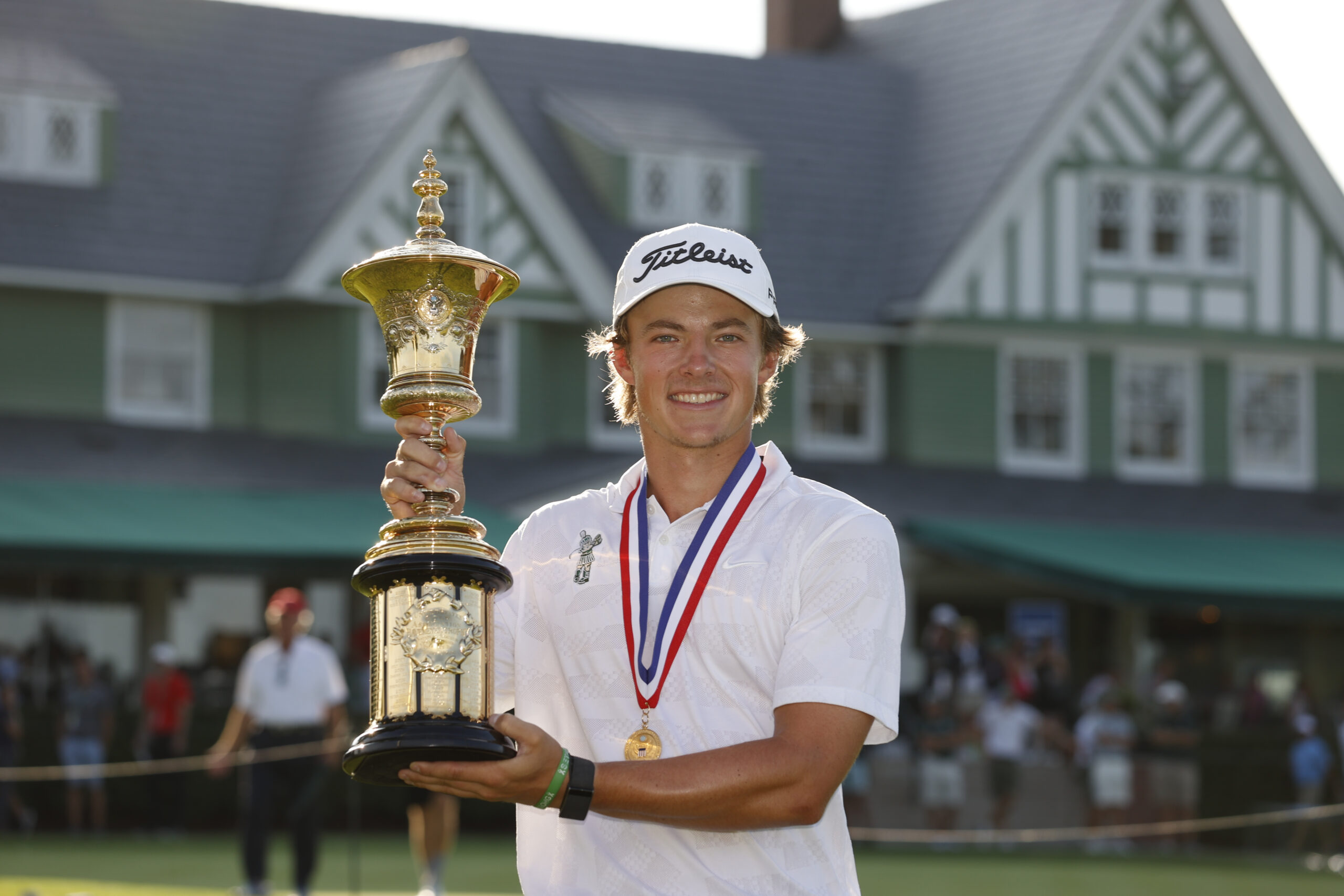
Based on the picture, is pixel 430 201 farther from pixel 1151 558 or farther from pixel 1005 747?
pixel 1151 558

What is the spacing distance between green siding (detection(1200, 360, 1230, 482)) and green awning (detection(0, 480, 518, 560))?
35.4 ft

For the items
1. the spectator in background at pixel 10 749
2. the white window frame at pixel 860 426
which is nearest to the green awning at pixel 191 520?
the spectator in background at pixel 10 749

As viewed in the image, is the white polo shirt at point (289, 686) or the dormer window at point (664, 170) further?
the dormer window at point (664, 170)

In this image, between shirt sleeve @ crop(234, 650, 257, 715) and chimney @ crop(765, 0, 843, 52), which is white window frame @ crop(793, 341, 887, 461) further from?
shirt sleeve @ crop(234, 650, 257, 715)

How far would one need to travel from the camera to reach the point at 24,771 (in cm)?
2017

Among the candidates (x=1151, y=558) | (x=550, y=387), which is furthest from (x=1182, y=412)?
(x=550, y=387)

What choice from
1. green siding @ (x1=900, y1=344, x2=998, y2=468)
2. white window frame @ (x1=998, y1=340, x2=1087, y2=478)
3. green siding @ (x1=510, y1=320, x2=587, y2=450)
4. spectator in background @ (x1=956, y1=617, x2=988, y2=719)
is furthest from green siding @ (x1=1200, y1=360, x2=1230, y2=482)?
green siding @ (x1=510, y1=320, x2=587, y2=450)

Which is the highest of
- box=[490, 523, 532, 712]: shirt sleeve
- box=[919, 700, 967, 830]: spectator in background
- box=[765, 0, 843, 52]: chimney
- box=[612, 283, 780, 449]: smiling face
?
box=[765, 0, 843, 52]: chimney

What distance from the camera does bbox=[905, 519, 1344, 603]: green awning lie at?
2694cm

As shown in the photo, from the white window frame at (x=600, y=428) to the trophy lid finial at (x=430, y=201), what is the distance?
23.8m

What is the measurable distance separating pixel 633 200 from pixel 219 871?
14.0 metres

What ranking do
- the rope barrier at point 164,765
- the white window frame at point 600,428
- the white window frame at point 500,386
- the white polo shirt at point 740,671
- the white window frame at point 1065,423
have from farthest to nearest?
1. the white window frame at point 1065,423
2. the white window frame at point 600,428
3. the white window frame at point 500,386
4. the rope barrier at point 164,765
5. the white polo shirt at point 740,671

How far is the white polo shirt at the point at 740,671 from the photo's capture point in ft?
13.7

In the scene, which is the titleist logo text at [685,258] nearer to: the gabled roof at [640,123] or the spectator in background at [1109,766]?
the spectator in background at [1109,766]
